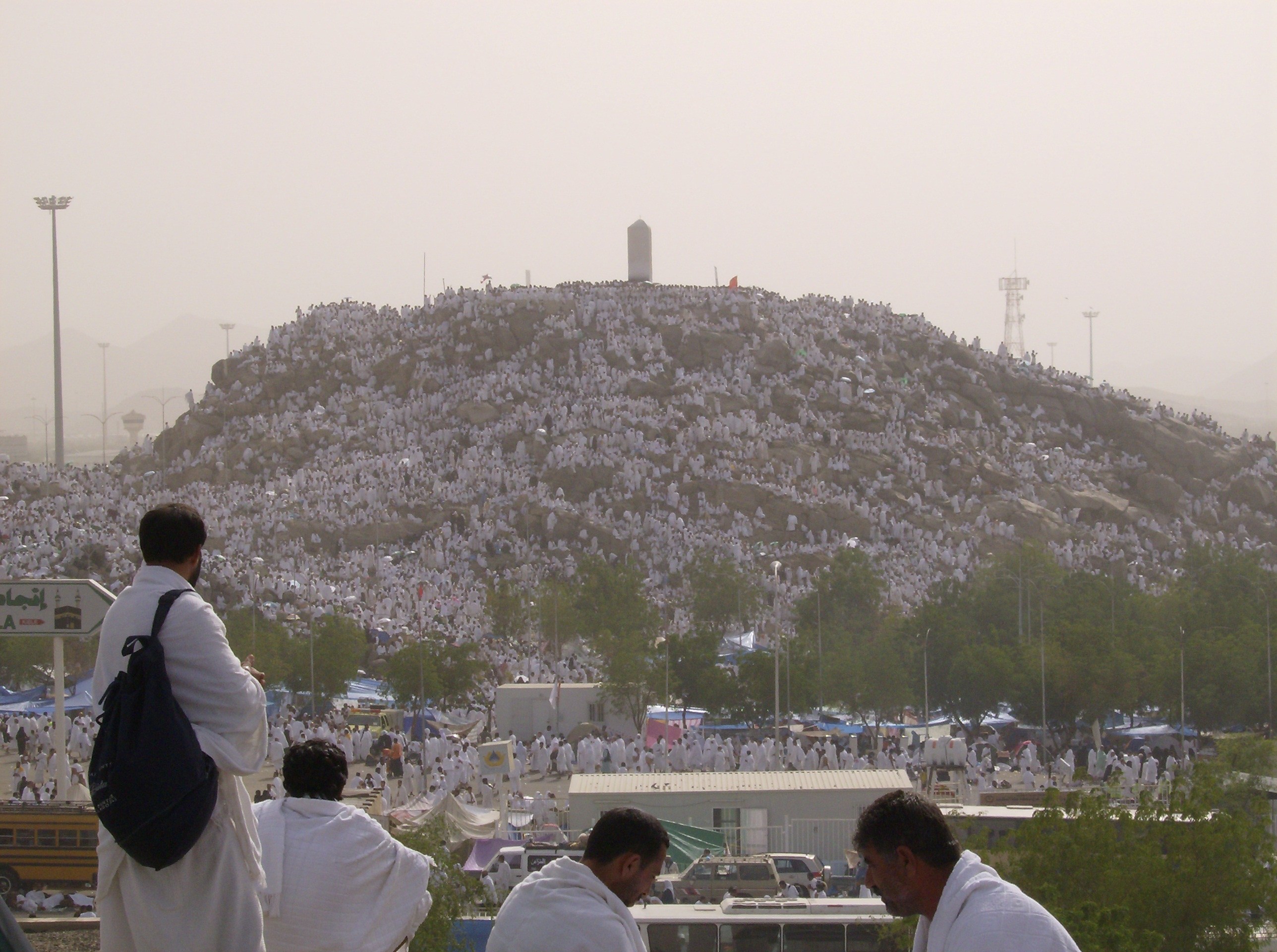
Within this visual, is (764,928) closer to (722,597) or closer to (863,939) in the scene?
(863,939)

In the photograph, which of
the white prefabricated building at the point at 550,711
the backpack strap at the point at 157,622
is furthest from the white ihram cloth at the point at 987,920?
the white prefabricated building at the point at 550,711

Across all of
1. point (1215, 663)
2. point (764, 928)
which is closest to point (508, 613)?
point (1215, 663)

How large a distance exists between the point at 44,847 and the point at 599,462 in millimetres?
43480

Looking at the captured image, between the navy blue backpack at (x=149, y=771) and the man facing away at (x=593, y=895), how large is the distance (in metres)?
0.75

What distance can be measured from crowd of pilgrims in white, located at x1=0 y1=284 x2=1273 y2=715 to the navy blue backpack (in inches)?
1242

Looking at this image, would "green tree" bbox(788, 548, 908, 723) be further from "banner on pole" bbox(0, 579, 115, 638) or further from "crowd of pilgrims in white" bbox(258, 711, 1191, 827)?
"banner on pole" bbox(0, 579, 115, 638)

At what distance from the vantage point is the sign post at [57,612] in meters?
13.5

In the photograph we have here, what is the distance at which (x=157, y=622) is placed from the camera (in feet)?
11.2

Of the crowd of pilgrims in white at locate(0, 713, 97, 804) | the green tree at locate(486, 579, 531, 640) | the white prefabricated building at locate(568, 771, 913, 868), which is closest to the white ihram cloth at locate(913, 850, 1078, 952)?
the white prefabricated building at locate(568, 771, 913, 868)

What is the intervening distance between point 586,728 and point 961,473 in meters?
35.5

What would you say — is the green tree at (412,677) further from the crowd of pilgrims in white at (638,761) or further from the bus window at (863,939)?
the bus window at (863,939)

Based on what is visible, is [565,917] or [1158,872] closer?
[565,917]

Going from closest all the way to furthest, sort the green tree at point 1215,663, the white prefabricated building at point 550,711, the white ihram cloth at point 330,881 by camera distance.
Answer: the white ihram cloth at point 330,881
the green tree at point 1215,663
the white prefabricated building at point 550,711

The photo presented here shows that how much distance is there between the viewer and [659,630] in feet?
127
